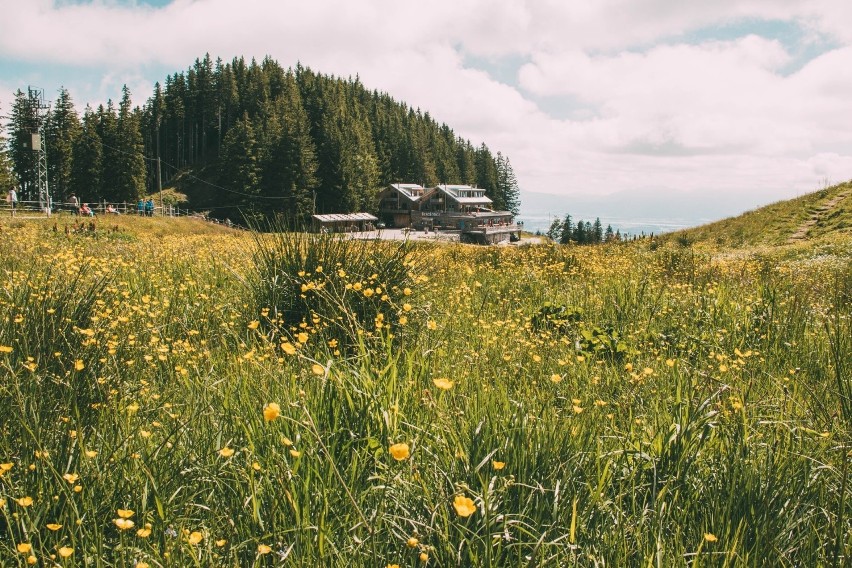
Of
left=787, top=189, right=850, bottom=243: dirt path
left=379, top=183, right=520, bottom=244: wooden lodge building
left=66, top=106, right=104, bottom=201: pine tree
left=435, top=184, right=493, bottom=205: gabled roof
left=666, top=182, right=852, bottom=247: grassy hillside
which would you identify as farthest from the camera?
left=435, top=184, right=493, bottom=205: gabled roof

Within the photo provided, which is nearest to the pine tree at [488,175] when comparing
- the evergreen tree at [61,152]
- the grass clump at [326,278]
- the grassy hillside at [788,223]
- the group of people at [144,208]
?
the evergreen tree at [61,152]

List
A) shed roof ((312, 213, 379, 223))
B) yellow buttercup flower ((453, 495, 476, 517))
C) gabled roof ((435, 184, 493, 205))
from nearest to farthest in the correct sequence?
yellow buttercup flower ((453, 495, 476, 517)), shed roof ((312, 213, 379, 223)), gabled roof ((435, 184, 493, 205))

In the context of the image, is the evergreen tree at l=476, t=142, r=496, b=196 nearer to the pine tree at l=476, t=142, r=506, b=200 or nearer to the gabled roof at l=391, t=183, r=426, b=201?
the pine tree at l=476, t=142, r=506, b=200

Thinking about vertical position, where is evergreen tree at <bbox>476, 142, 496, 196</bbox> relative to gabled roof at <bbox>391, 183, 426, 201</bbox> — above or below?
above

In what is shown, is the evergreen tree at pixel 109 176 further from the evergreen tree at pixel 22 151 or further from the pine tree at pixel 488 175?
the pine tree at pixel 488 175

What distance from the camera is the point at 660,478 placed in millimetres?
2807

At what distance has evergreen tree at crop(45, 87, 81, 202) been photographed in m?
84.6

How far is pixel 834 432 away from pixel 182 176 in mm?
136484

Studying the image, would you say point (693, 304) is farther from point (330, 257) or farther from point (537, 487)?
point (537, 487)

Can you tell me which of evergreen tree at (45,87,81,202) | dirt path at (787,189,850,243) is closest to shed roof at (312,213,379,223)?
dirt path at (787,189,850,243)

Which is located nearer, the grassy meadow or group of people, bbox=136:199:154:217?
the grassy meadow

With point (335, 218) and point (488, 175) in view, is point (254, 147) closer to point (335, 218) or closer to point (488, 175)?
point (488, 175)

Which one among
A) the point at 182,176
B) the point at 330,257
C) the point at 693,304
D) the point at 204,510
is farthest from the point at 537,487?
the point at 182,176

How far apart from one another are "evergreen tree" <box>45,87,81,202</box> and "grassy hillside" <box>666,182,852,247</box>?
296 ft
